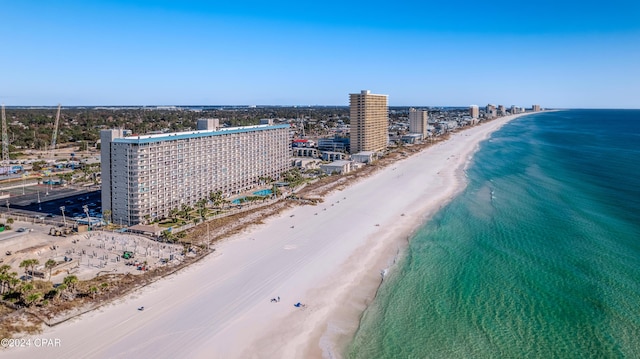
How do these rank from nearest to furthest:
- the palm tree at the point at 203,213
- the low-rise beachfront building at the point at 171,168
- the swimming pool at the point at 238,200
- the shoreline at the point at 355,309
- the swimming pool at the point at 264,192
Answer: the shoreline at the point at 355,309
the low-rise beachfront building at the point at 171,168
the palm tree at the point at 203,213
the swimming pool at the point at 238,200
the swimming pool at the point at 264,192

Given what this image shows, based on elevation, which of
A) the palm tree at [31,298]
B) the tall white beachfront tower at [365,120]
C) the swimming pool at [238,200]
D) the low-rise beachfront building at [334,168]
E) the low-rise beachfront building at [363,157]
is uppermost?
the tall white beachfront tower at [365,120]

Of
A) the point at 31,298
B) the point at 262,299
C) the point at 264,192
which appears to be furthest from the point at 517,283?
the point at 264,192

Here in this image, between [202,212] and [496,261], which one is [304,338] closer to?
[496,261]

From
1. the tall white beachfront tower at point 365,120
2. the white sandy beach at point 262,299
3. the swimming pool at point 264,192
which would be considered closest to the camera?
the white sandy beach at point 262,299

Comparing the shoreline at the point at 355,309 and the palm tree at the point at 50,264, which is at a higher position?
the palm tree at the point at 50,264

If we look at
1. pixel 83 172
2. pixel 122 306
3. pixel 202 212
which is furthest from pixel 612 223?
pixel 83 172

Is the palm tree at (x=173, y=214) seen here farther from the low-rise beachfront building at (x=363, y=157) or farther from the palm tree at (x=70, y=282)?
the low-rise beachfront building at (x=363, y=157)

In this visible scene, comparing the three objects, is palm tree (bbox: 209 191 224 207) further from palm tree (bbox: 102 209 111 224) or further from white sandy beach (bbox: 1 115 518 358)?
palm tree (bbox: 102 209 111 224)

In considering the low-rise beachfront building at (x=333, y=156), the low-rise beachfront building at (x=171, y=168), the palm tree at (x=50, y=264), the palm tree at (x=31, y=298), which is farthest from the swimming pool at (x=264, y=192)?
the palm tree at (x=31, y=298)

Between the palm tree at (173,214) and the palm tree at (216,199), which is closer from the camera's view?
the palm tree at (173,214)
